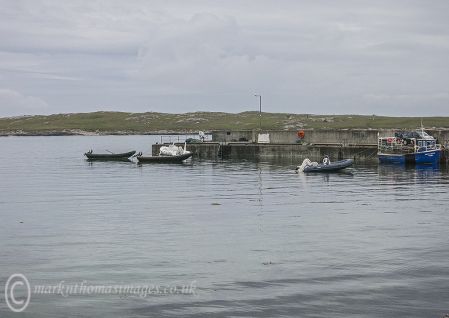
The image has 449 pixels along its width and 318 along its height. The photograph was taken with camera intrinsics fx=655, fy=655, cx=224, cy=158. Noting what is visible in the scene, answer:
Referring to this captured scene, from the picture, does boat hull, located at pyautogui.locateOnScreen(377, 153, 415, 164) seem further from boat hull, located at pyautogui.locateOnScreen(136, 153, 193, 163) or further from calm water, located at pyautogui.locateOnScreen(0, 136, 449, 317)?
boat hull, located at pyautogui.locateOnScreen(136, 153, 193, 163)

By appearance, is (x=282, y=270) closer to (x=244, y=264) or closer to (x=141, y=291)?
(x=244, y=264)

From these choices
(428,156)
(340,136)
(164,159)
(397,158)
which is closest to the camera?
(428,156)

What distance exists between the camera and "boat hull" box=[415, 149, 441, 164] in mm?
73938

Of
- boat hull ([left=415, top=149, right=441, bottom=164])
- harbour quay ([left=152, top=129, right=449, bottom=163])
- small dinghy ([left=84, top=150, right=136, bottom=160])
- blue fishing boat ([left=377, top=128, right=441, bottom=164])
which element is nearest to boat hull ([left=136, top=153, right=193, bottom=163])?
harbour quay ([left=152, top=129, right=449, bottom=163])

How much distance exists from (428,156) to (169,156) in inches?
1420

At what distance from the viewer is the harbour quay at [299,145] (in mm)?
82544

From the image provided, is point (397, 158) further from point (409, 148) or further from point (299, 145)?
point (299, 145)

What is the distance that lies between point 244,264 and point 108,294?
5.98 m

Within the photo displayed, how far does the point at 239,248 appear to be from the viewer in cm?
2761

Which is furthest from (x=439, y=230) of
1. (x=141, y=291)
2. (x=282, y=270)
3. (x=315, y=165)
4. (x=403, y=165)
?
(x=403, y=165)

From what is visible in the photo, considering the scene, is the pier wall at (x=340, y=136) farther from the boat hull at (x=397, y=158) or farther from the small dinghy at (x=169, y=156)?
the small dinghy at (x=169, y=156)

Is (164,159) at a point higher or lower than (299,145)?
lower

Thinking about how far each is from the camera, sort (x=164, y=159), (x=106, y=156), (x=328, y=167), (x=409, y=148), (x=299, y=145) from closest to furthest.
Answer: (x=328, y=167), (x=409, y=148), (x=299, y=145), (x=164, y=159), (x=106, y=156)

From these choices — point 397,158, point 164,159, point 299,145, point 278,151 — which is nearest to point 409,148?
point 397,158
